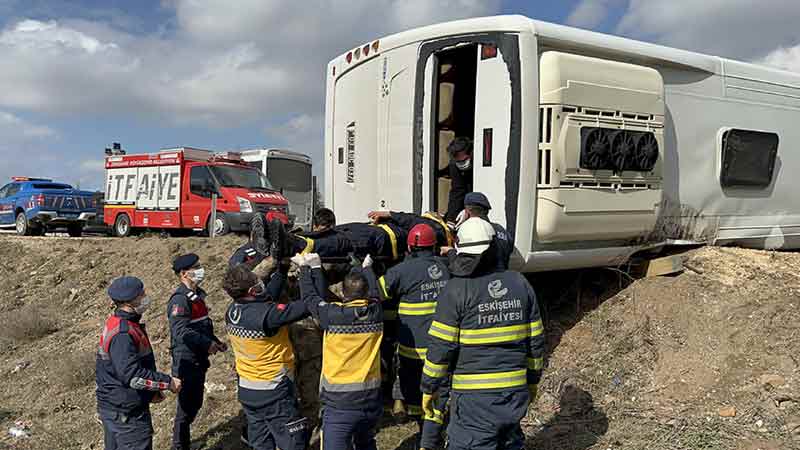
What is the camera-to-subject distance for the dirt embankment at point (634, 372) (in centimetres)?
464

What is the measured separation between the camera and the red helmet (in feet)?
16.0

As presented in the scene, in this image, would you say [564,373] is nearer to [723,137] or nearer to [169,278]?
[723,137]

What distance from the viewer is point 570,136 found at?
5.22m

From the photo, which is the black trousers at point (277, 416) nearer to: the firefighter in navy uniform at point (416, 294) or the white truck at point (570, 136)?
the firefighter in navy uniform at point (416, 294)

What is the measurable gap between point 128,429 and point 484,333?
95.8 inches

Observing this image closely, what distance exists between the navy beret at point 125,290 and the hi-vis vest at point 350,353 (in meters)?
1.23

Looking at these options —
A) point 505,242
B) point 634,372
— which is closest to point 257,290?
point 505,242

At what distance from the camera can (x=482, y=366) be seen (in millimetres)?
3658

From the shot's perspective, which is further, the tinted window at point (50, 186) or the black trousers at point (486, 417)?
the tinted window at point (50, 186)

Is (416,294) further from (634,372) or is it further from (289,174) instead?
(289,174)

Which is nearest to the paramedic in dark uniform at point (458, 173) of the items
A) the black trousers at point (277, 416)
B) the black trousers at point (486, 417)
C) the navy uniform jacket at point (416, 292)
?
the navy uniform jacket at point (416, 292)

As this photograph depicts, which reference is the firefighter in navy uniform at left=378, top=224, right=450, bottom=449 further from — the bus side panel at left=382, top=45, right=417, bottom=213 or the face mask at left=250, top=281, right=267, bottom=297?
the bus side panel at left=382, top=45, right=417, bottom=213

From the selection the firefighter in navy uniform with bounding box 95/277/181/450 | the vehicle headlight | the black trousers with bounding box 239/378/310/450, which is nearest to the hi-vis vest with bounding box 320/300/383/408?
the black trousers with bounding box 239/378/310/450

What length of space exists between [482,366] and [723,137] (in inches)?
163
